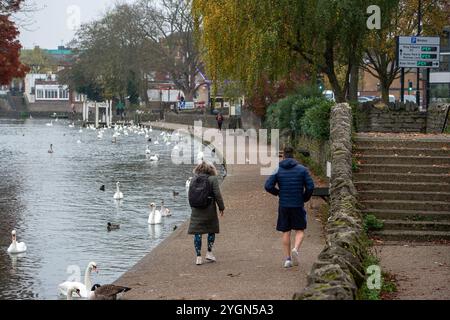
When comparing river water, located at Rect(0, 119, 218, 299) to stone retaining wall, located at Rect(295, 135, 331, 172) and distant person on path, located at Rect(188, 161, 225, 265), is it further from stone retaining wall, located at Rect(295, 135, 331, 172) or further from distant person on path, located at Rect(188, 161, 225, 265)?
stone retaining wall, located at Rect(295, 135, 331, 172)

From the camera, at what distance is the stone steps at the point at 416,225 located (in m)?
16.9

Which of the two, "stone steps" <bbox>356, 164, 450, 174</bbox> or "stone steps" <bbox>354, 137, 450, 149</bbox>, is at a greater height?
"stone steps" <bbox>354, 137, 450, 149</bbox>

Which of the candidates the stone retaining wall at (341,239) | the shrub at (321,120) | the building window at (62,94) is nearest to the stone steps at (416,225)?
the stone retaining wall at (341,239)

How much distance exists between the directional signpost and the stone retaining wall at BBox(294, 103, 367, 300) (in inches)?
411

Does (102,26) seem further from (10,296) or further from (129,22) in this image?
(10,296)

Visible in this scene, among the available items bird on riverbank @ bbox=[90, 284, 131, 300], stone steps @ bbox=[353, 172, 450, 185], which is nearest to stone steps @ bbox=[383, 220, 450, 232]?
stone steps @ bbox=[353, 172, 450, 185]

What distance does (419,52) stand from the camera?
31.3 meters

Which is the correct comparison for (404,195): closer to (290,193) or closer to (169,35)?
(290,193)

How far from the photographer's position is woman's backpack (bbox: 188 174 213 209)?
14766 millimetres

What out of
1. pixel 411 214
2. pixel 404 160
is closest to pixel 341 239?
pixel 411 214

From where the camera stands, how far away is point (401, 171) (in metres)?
19.4

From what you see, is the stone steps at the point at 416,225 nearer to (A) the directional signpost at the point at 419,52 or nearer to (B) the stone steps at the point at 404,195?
(B) the stone steps at the point at 404,195

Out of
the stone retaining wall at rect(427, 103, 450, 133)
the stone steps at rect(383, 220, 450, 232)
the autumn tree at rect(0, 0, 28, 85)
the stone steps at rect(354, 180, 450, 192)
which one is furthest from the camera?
the autumn tree at rect(0, 0, 28, 85)

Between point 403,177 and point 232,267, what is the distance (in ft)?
18.7
